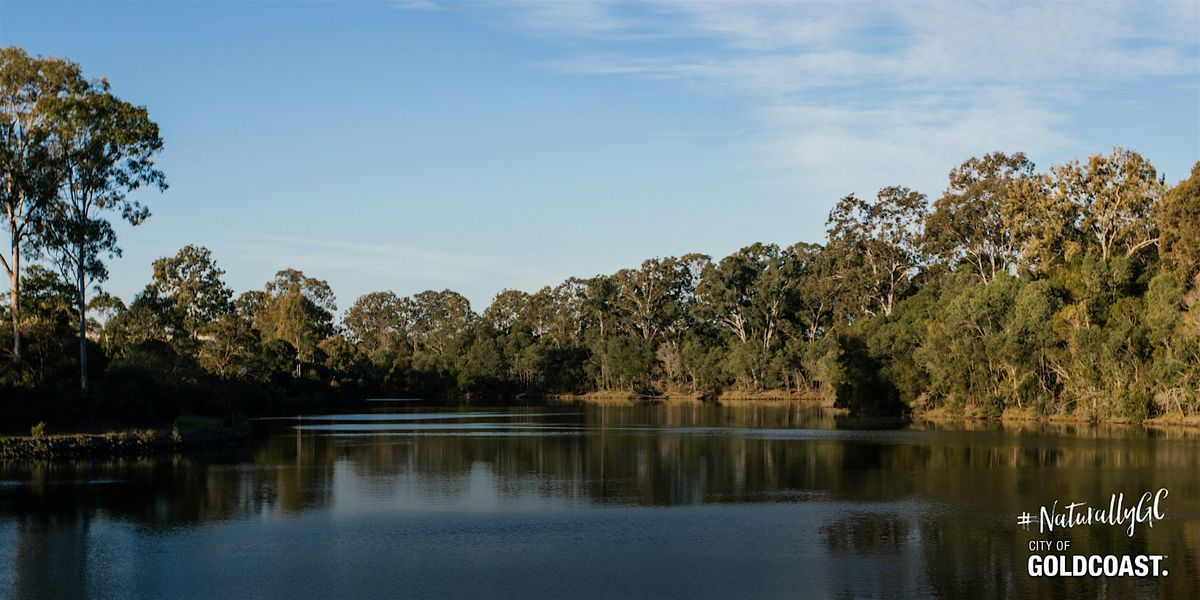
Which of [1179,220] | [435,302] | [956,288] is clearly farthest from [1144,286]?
[435,302]

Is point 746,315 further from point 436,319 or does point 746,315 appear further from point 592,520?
point 592,520

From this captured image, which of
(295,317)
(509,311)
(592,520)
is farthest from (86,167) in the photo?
(509,311)

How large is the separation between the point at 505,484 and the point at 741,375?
2822 inches

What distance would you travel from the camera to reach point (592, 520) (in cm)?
2545

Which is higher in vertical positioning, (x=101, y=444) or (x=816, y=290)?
(x=816, y=290)

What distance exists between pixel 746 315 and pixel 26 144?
74.2 meters

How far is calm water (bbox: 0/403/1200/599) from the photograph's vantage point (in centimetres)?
1861

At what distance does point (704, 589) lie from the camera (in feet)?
59.5

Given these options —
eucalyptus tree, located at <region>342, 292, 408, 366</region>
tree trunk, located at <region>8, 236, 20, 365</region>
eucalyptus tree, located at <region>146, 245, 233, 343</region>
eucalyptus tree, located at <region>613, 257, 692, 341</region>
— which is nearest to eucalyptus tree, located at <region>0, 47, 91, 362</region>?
tree trunk, located at <region>8, 236, 20, 365</region>

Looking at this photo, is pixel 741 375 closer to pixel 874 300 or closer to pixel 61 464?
pixel 874 300

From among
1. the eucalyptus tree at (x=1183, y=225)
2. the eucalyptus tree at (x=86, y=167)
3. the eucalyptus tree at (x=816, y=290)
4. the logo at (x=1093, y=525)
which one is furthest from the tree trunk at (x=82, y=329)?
the eucalyptus tree at (x=816, y=290)

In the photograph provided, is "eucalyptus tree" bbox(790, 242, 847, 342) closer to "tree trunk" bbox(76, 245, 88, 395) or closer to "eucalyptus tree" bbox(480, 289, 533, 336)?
"eucalyptus tree" bbox(480, 289, 533, 336)

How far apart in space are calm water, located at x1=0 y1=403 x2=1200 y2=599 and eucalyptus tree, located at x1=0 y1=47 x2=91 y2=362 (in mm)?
12344

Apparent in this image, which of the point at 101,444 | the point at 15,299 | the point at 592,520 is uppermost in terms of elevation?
the point at 15,299
